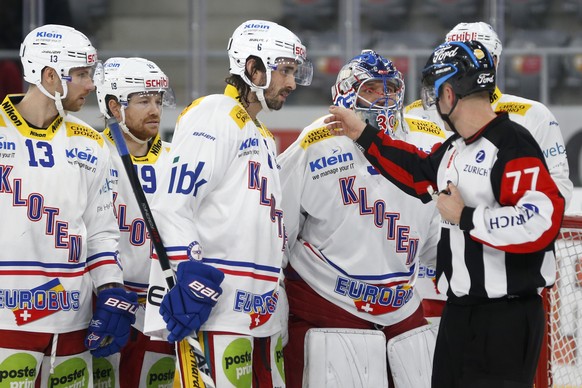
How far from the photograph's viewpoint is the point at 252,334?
9.35 ft

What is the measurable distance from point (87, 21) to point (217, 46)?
36.7 inches

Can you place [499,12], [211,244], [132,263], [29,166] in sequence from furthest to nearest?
[499,12] < [132,263] < [29,166] < [211,244]

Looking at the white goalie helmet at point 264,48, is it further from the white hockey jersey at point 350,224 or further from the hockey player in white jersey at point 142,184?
the hockey player in white jersey at point 142,184

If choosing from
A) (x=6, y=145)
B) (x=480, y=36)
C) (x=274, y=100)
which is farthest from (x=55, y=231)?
(x=480, y=36)

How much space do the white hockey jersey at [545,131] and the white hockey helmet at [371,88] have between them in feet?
1.60

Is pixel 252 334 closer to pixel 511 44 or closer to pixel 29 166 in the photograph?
pixel 29 166

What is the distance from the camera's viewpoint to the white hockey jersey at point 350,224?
3.14 m

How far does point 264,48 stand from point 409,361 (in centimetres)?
101

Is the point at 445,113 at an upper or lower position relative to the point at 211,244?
upper

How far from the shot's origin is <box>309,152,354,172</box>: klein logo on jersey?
3145 millimetres

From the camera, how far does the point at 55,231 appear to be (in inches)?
119

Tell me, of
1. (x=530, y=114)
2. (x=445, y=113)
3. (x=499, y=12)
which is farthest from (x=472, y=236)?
(x=499, y=12)

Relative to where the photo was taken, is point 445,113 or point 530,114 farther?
point 530,114

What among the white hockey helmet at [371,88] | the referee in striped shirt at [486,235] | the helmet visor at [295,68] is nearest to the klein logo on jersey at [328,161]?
the white hockey helmet at [371,88]
